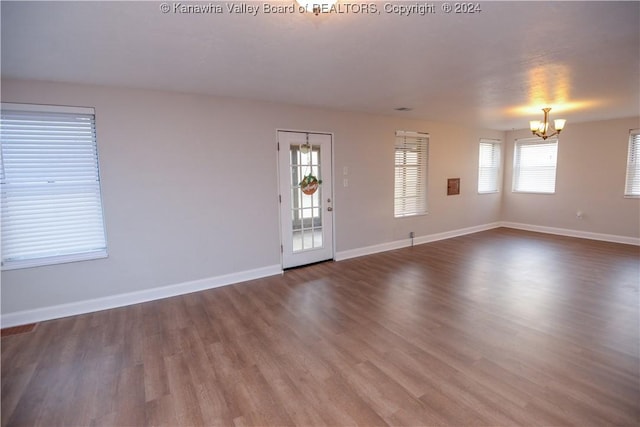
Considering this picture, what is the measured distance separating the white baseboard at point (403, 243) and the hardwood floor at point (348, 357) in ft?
3.56

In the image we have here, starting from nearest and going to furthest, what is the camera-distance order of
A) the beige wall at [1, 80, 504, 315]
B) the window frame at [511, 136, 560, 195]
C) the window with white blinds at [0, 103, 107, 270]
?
1. the window with white blinds at [0, 103, 107, 270]
2. the beige wall at [1, 80, 504, 315]
3. the window frame at [511, 136, 560, 195]

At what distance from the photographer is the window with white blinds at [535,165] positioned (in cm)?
697

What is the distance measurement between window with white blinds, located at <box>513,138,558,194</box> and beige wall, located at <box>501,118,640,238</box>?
14 centimetres

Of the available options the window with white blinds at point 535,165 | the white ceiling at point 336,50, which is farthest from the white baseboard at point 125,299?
the window with white blinds at point 535,165

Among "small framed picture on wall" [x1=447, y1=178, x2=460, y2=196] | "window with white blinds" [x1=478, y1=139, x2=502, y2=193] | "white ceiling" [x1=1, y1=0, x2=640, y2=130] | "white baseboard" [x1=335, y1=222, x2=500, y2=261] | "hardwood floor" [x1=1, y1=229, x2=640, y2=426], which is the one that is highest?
"white ceiling" [x1=1, y1=0, x2=640, y2=130]

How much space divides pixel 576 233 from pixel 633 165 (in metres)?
1.63

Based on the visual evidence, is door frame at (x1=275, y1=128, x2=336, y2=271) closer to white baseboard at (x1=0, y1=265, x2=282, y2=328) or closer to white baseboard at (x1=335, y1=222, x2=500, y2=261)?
white baseboard at (x1=335, y1=222, x2=500, y2=261)

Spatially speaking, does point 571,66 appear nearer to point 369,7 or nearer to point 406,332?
point 369,7

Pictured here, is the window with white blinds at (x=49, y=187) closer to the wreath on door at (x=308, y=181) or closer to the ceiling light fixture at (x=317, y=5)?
the wreath on door at (x=308, y=181)

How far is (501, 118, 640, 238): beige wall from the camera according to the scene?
5.96m

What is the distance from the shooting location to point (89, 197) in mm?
3379

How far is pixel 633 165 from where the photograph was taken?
19.2ft

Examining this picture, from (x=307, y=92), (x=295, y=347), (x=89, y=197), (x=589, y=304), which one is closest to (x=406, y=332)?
(x=295, y=347)

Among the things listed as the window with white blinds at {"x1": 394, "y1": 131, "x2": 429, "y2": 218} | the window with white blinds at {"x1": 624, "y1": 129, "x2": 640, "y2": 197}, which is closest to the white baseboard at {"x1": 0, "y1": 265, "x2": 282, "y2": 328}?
the window with white blinds at {"x1": 394, "y1": 131, "x2": 429, "y2": 218}
